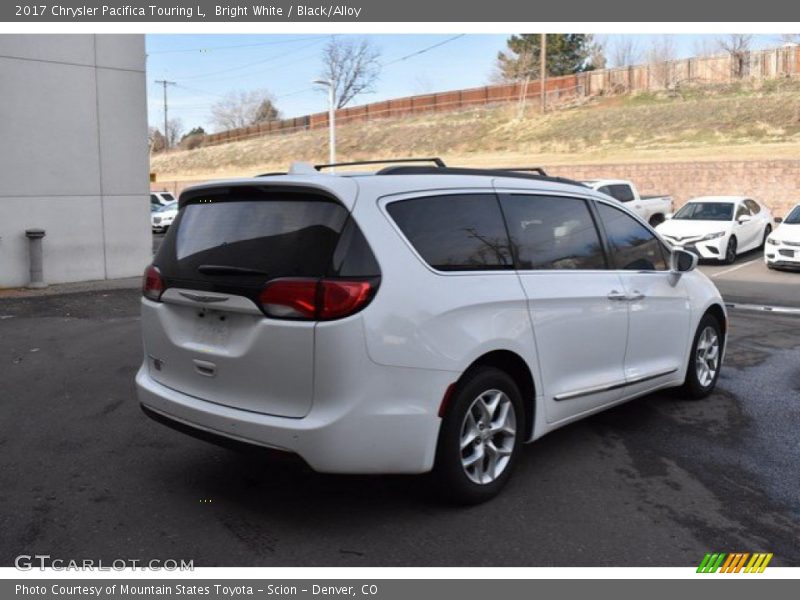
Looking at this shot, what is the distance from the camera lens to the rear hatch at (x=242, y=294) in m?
3.61

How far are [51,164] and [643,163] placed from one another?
23459 millimetres

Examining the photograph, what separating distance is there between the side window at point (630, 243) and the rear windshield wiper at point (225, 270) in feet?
8.60

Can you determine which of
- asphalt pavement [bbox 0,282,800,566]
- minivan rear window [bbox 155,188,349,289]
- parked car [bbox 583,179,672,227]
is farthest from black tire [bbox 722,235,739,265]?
minivan rear window [bbox 155,188,349,289]

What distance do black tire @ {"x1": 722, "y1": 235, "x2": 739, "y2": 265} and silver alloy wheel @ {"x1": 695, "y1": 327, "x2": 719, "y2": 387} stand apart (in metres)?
11.9

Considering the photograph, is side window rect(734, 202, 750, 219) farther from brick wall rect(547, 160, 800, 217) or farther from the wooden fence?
the wooden fence

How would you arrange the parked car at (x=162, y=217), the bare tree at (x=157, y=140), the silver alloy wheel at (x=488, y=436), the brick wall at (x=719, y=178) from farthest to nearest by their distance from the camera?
the bare tree at (x=157, y=140), the parked car at (x=162, y=217), the brick wall at (x=719, y=178), the silver alloy wheel at (x=488, y=436)

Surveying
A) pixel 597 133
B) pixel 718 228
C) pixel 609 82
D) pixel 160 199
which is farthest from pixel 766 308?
pixel 609 82

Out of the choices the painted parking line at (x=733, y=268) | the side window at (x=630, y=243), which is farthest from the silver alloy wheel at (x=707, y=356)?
the painted parking line at (x=733, y=268)

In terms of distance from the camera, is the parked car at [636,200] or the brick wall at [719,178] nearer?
the parked car at [636,200]

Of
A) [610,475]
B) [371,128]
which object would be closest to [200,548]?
[610,475]

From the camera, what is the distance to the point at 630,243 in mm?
5496

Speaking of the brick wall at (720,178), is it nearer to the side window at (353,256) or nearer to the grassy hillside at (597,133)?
the grassy hillside at (597,133)

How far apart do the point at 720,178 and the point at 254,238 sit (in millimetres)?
26601

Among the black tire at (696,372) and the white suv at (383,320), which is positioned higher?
the white suv at (383,320)
